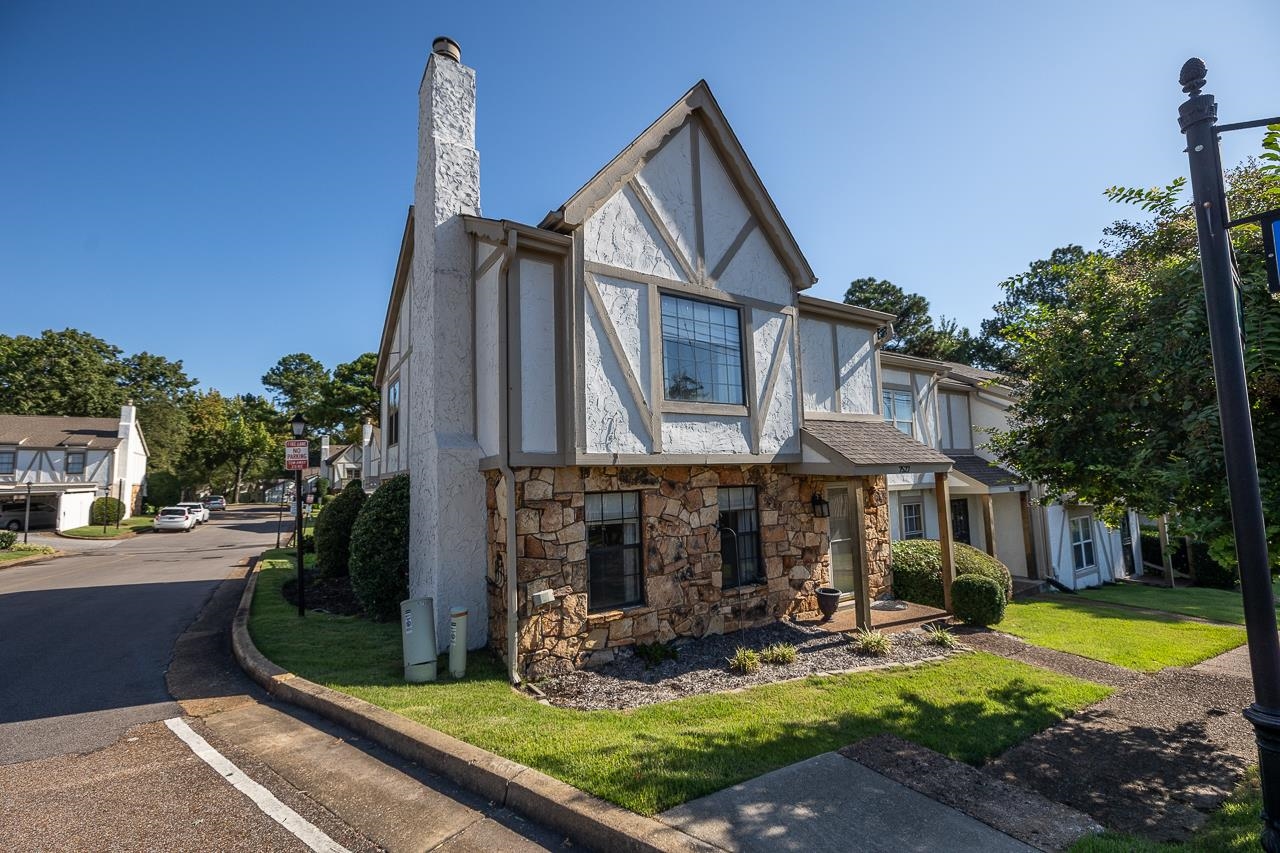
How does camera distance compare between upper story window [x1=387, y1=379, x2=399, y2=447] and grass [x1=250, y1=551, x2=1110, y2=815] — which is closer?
grass [x1=250, y1=551, x2=1110, y2=815]

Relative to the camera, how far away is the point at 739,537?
32.7 ft

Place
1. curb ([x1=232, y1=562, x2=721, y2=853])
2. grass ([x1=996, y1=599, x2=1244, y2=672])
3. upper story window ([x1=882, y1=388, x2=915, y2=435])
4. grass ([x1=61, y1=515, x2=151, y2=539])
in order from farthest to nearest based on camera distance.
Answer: grass ([x1=61, y1=515, x2=151, y2=539]) → upper story window ([x1=882, y1=388, x2=915, y2=435]) → grass ([x1=996, y1=599, x2=1244, y2=672]) → curb ([x1=232, y1=562, x2=721, y2=853])

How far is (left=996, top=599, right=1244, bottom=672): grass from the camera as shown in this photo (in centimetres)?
898

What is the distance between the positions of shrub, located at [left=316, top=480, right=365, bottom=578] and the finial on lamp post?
15460 millimetres

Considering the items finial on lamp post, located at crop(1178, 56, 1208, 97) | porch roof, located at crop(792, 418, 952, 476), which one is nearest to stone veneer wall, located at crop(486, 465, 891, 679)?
porch roof, located at crop(792, 418, 952, 476)

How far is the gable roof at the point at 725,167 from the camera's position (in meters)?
8.16

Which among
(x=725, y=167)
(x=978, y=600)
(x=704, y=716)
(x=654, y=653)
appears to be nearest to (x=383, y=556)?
(x=654, y=653)

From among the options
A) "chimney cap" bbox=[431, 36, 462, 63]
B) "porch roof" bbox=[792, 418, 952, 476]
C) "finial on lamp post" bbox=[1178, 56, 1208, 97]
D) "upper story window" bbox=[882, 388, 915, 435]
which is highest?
"chimney cap" bbox=[431, 36, 462, 63]

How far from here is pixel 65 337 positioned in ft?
167

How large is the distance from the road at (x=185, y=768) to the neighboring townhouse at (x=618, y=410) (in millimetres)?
2636

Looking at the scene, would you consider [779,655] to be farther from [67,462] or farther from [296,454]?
[67,462]

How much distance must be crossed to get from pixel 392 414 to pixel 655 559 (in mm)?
8692

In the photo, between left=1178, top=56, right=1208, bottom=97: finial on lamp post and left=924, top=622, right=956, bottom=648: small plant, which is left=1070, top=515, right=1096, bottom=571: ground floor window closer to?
left=924, top=622, right=956, bottom=648: small plant

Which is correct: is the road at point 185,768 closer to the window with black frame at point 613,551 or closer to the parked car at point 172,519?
the window with black frame at point 613,551
